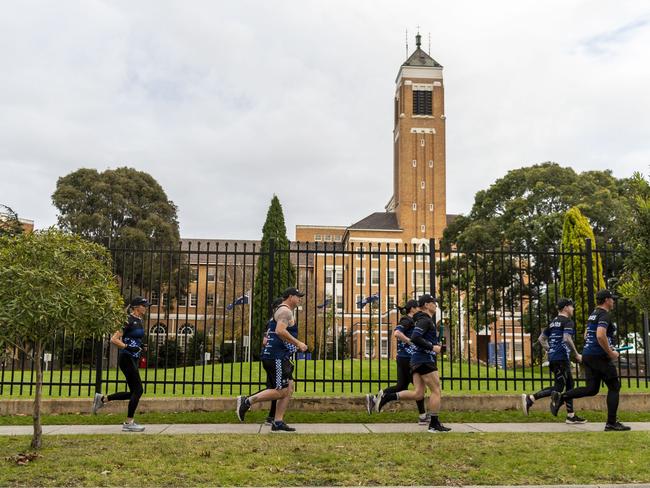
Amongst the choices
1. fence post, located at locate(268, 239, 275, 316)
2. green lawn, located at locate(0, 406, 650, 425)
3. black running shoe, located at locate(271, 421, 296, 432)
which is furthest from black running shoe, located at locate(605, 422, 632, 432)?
fence post, located at locate(268, 239, 275, 316)

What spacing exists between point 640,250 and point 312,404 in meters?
5.43

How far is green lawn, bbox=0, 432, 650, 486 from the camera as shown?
555 cm

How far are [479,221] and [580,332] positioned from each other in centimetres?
1525

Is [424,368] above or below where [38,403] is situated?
above

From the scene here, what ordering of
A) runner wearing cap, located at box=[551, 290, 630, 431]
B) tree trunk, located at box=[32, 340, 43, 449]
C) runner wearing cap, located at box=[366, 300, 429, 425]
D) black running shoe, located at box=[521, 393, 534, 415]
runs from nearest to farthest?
tree trunk, located at box=[32, 340, 43, 449] < runner wearing cap, located at box=[551, 290, 630, 431] < runner wearing cap, located at box=[366, 300, 429, 425] < black running shoe, located at box=[521, 393, 534, 415]

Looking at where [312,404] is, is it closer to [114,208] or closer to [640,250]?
[640,250]

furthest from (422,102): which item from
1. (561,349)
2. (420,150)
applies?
(561,349)

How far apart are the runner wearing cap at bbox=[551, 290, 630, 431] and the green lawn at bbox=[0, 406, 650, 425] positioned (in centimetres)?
124

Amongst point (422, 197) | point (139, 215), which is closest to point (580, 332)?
point (139, 215)

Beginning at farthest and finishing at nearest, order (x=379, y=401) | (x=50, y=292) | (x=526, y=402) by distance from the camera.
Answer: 1. (x=526, y=402)
2. (x=379, y=401)
3. (x=50, y=292)

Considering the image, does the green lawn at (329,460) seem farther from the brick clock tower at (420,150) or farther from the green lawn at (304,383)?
the brick clock tower at (420,150)

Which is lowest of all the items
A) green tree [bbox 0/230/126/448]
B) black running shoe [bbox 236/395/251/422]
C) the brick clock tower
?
black running shoe [bbox 236/395/251/422]

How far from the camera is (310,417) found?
9.54 m

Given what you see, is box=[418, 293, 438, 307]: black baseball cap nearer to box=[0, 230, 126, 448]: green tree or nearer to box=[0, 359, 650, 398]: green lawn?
box=[0, 359, 650, 398]: green lawn
